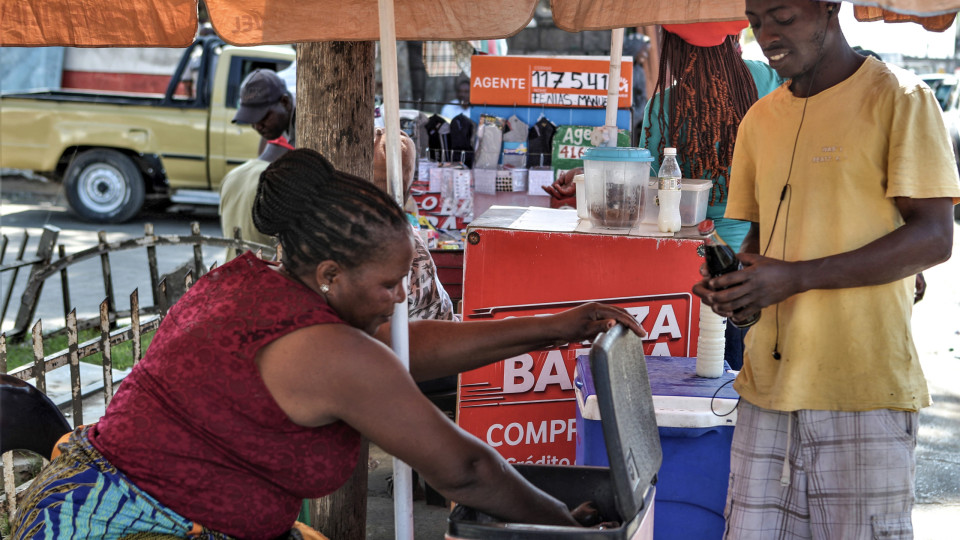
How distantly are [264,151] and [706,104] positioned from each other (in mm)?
3025

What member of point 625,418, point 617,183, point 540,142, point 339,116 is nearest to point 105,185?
point 540,142

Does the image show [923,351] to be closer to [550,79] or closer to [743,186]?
[550,79]

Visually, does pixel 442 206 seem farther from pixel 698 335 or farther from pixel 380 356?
pixel 380 356

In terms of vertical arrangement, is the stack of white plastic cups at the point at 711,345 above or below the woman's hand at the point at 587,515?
above

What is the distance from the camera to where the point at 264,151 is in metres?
5.83

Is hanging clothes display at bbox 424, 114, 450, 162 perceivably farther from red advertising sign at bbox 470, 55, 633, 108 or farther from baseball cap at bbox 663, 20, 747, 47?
baseball cap at bbox 663, 20, 747, 47

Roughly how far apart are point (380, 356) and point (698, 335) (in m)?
1.90

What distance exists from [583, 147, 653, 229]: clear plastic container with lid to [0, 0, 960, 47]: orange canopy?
1.55 feet

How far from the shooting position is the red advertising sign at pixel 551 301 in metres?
3.47

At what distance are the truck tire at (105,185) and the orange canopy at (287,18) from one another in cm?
905

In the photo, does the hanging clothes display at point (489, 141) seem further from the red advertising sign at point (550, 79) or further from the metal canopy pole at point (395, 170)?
the metal canopy pole at point (395, 170)

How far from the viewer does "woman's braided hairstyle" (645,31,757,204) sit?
3.87 m

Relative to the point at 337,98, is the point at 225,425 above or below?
below

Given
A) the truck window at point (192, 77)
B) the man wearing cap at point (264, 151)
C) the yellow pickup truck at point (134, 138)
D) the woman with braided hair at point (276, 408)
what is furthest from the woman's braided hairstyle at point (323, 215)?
the truck window at point (192, 77)
